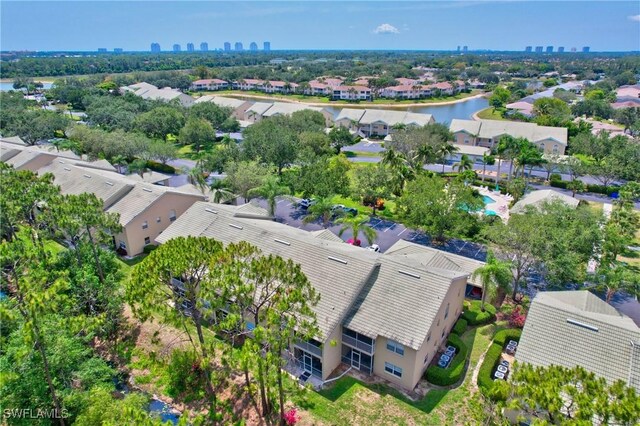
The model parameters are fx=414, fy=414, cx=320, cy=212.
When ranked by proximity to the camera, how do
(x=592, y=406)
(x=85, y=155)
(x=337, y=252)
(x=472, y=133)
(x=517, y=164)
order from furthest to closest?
(x=472, y=133) < (x=85, y=155) < (x=517, y=164) < (x=337, y=252) < (x=592, y=406)

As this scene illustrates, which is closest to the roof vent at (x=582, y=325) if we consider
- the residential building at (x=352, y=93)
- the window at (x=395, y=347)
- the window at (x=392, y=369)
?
the window at (x=395, y=347)

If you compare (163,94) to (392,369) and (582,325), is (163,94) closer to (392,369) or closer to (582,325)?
(392,369)

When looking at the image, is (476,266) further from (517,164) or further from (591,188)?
(591,188)

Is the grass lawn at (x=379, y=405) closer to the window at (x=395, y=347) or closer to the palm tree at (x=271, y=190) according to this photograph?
the window at (x=395, y=347)

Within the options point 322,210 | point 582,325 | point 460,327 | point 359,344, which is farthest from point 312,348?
point 322,210

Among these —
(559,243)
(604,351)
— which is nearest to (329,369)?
(604,351)

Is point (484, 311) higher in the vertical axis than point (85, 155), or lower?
lower

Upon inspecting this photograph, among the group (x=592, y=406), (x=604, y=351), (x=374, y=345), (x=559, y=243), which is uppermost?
(x=592, y=406)
